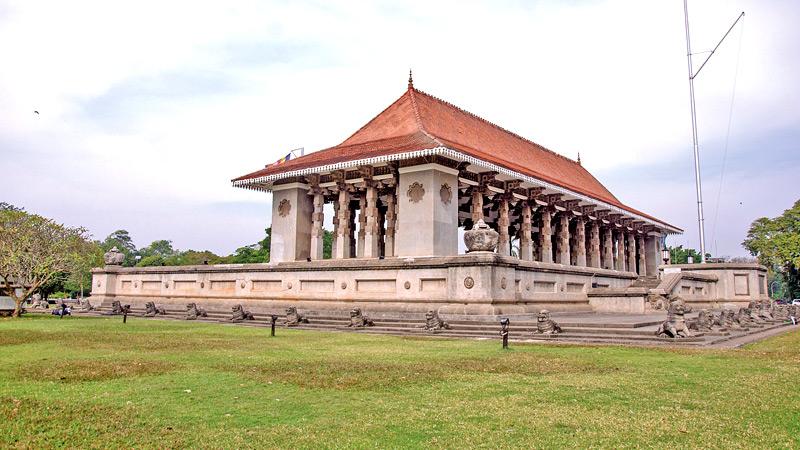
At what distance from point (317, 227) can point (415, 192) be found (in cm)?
571

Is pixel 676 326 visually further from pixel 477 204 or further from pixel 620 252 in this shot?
pixel 620 252

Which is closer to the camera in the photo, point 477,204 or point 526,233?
point 477,204

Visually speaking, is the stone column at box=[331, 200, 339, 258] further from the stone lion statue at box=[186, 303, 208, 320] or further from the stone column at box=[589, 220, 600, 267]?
the stone column at box=[589, 220, 600, 267]

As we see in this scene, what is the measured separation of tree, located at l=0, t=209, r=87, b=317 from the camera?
67.9 feet

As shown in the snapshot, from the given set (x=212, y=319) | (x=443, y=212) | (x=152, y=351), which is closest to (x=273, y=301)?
(x=212, y=319)

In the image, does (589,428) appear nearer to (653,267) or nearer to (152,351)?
(152,351)

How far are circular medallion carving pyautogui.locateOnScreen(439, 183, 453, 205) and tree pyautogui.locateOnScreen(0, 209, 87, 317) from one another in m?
14.3

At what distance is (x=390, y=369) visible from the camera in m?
8.02

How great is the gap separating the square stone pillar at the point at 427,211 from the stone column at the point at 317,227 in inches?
180

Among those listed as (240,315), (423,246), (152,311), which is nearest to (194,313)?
(240,315)

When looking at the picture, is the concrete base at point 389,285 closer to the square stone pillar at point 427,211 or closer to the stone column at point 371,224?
the square stone pillar at point 427,211

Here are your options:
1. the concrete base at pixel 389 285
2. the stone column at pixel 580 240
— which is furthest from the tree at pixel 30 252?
the stone column at pixel 580 240

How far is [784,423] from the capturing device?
16.5 ft

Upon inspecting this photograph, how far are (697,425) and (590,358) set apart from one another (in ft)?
15.0
